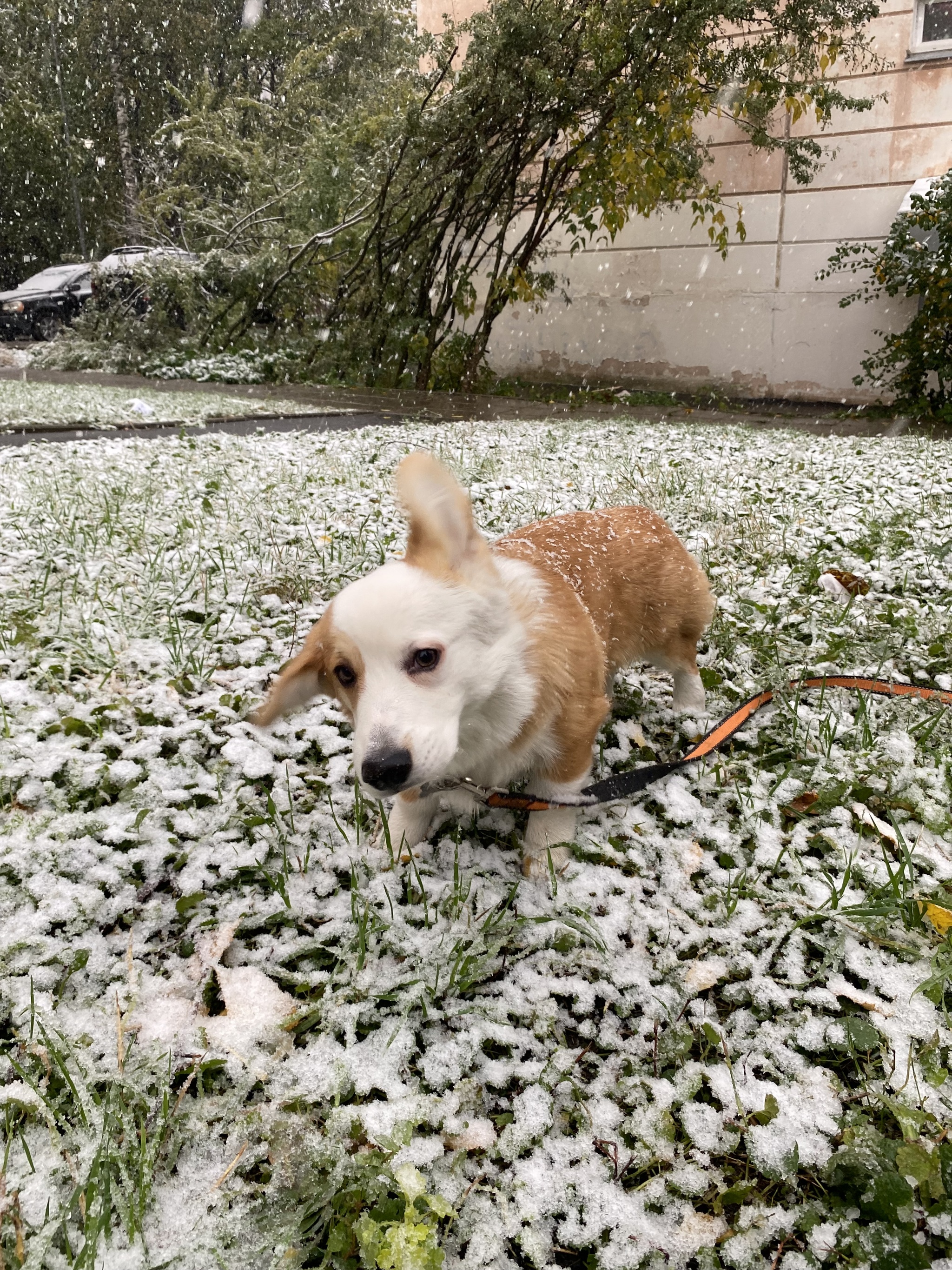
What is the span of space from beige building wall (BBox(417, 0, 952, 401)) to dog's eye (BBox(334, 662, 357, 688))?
1101 cm

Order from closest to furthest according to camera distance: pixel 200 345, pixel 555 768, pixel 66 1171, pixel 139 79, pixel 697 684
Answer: pixel 66 1171 → pixel 555 768 → pixel 697 684 → pixel 200 345 → pixel 139 79

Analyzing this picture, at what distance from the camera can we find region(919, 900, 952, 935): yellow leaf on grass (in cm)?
172

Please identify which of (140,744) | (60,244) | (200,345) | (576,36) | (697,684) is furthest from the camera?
(60,244)

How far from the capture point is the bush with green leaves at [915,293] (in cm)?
912

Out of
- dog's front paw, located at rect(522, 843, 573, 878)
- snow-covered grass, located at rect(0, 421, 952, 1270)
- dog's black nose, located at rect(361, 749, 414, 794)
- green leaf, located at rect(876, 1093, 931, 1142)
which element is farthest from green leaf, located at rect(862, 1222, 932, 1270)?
dog's black nose, located at rect(361, 749, 414, 794)

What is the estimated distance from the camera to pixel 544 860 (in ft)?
6.64

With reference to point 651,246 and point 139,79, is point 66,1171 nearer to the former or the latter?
point 651,246

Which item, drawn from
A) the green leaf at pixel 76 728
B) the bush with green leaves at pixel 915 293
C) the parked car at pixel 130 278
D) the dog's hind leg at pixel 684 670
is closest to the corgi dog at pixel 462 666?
the dog's hind leg at pixel 684 670

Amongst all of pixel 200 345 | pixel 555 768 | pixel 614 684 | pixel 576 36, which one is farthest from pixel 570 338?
pixel 555 768

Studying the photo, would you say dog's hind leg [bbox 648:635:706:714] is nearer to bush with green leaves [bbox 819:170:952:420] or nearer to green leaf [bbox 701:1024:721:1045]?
green leaf [bbox 701:1024:721:1045]

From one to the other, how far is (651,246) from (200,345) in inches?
312

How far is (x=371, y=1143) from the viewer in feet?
4.42

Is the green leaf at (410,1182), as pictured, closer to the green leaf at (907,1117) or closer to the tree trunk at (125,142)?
the green leaf at (907,1117)

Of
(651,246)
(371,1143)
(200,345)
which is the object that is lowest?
(371,1143)
